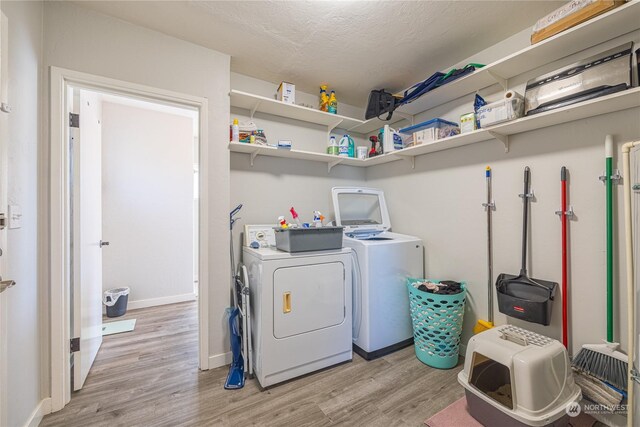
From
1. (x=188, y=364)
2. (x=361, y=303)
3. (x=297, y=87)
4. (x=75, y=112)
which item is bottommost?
Result: (x=188, y=364)

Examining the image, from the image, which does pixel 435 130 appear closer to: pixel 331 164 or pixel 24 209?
pixel 331 164

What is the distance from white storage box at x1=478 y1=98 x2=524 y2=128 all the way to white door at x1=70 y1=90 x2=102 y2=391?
268 centimetres

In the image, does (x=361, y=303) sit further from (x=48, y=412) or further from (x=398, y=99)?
(x=48, y=412)

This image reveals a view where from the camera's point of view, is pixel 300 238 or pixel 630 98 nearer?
pixel 630 98

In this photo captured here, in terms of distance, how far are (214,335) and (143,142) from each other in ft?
8.96

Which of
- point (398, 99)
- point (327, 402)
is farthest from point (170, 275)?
point (398, 99)

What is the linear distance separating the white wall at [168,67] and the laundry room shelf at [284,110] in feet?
0.54

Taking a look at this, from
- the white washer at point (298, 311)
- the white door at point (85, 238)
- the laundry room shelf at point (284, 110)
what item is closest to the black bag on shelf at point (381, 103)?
the laundry room shelf at point (284, 110)

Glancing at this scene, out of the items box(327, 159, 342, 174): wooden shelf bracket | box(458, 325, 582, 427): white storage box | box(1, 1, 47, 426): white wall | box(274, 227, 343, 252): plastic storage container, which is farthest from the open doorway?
box(458, 325, 582, 427): white storage box

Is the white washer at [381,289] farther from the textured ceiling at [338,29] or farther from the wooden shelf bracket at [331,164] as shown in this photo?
the textured ceiling at [338,29]

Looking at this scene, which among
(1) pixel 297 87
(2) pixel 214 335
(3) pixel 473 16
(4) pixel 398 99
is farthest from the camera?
(1) pixel 297 87

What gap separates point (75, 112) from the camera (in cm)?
169

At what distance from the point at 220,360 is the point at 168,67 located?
2.22 metres

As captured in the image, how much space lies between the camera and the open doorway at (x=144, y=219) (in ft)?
8.97
